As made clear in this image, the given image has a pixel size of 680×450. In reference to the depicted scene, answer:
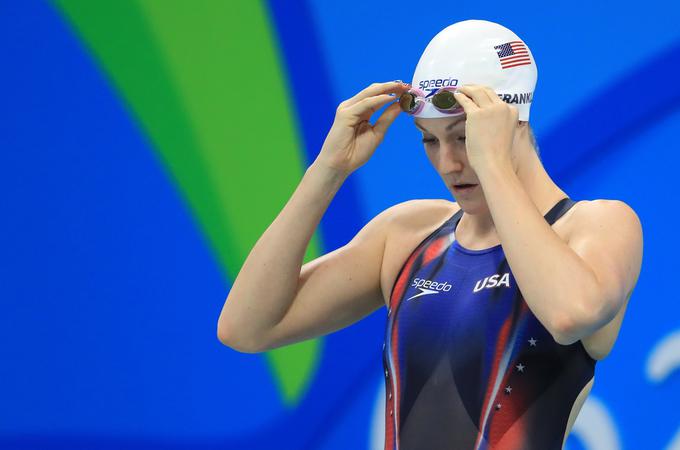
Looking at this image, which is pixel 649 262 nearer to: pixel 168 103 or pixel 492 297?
pixel 492 297

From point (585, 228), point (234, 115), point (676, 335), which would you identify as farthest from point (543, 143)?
point (585, 228)

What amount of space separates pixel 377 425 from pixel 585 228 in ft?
6.59

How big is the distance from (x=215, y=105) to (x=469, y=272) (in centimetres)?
197

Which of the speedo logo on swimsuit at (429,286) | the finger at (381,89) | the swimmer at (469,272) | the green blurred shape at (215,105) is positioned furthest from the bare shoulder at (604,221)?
the green blurred shape at (215,105)

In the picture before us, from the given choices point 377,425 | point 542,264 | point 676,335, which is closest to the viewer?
point 542,264

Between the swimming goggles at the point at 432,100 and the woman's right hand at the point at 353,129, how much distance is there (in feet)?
0.22

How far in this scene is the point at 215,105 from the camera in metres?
4.16

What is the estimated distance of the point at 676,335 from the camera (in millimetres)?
3703

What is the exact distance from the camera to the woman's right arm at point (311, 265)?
2539 millimetres

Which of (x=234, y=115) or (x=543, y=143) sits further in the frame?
(x=234, y=115)

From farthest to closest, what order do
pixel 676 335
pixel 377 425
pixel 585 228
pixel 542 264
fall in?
pixel 377 425
pixel 676 335
pixel 585 228
pixel 542 264

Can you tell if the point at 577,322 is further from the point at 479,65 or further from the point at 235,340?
the point at 235,340

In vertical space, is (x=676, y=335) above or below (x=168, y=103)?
below

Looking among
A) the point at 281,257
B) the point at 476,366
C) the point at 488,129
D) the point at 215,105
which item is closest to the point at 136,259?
the point at 215,105
